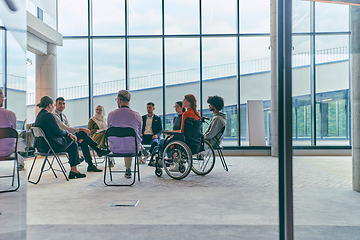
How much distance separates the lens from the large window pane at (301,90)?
1.82 meters

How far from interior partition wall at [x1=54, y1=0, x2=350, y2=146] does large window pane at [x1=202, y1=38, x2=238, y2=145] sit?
0.10ft

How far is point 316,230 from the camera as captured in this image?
224 centimetres

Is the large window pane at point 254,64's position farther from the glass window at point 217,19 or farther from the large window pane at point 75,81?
the large window pane at point 75,81

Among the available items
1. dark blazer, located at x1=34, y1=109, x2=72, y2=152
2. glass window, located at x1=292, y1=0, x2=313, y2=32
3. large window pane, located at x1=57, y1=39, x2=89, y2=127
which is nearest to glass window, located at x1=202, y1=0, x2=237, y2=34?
large window pane, located at x1=57, y1=39, x2=89, y2=127

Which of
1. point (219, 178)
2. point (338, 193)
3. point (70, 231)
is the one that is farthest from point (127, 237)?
point (219, 178)

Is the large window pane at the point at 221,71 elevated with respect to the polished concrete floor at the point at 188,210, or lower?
elevated

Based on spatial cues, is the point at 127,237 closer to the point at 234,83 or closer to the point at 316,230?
Result: the point at 316,230

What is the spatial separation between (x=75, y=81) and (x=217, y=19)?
4.81 metres

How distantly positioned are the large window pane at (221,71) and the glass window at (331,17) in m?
6.44

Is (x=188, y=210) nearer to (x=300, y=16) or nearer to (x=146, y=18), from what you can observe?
(x=300, y=16)

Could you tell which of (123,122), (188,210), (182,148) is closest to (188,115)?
(182,148)

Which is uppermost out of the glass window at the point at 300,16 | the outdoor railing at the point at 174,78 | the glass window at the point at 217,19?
the glass window at the point at 217,19

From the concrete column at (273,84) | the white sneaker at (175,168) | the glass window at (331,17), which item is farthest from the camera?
the concrete column at (273,84)

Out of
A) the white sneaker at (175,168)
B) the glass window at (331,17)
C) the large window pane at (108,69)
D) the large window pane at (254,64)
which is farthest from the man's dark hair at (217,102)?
the large window pane at (108,69)
